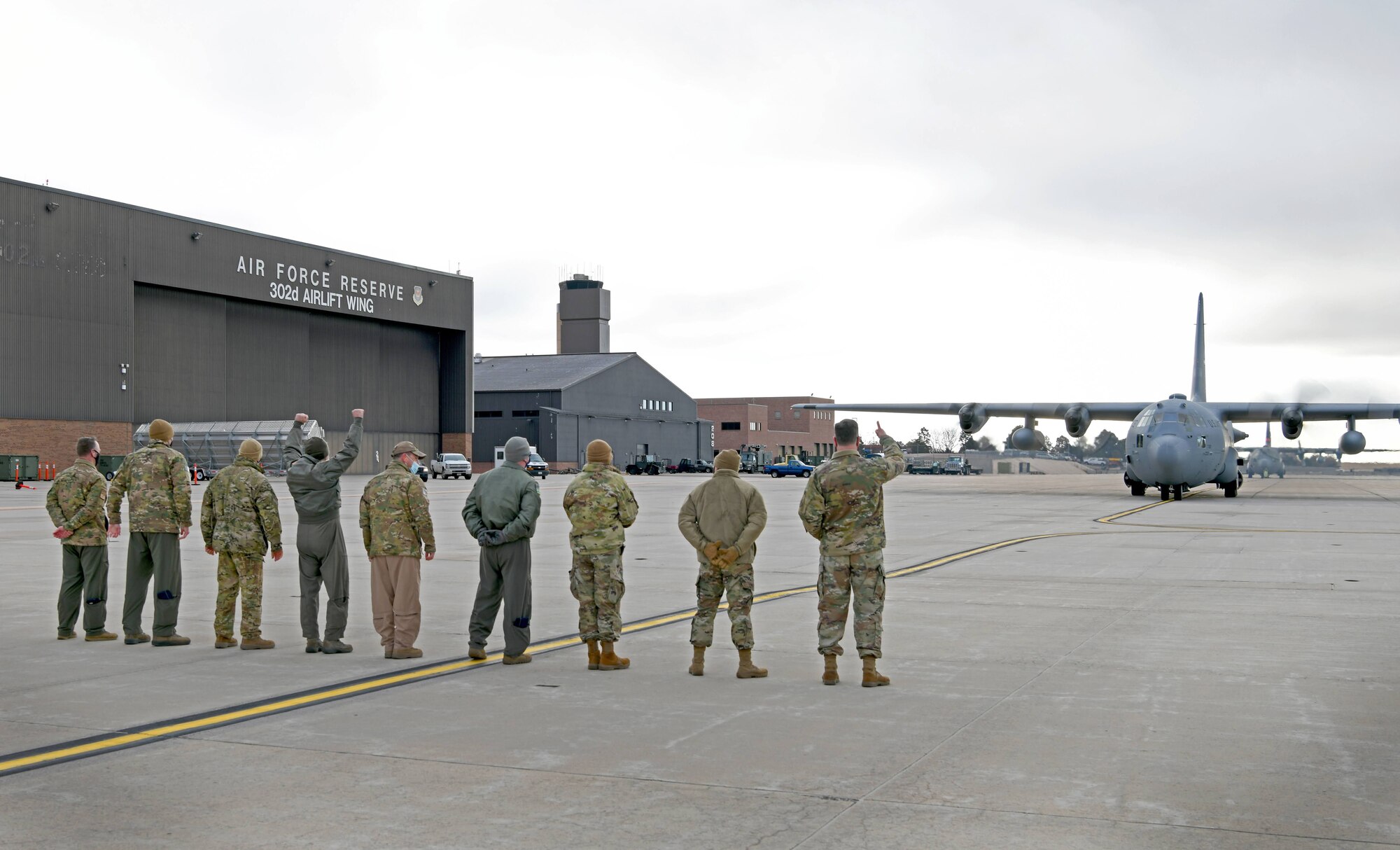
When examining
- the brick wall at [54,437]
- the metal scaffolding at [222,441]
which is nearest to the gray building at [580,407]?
the metal scaffolding at [222,441]

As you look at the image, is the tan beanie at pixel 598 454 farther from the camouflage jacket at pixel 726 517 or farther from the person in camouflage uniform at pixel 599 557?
the camouflage jacket at pixel 726 517

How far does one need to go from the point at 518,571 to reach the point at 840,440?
2774 mm

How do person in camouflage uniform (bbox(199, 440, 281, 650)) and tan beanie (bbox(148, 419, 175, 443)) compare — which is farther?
tan beanie (bbox(148, 419, 175, 443))

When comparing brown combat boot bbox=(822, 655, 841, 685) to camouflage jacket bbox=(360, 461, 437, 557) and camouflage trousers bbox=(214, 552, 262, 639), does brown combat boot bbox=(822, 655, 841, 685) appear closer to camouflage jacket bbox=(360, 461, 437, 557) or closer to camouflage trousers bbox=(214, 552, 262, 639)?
camouflage jacket bbox=(360, 461, 437, 557)

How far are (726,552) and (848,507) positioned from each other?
98 centimetres

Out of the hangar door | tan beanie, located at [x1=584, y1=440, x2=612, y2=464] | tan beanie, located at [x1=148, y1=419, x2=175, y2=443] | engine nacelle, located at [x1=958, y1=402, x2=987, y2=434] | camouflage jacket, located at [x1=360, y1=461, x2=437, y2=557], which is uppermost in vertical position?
the hangar door

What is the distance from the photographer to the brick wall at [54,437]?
54.5 meters

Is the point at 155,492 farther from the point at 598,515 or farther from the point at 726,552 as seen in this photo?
the point at 726,552

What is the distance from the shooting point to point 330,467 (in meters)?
10.2

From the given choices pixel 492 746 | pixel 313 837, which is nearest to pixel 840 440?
pixel 492 746

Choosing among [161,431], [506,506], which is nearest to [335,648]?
[506,506]

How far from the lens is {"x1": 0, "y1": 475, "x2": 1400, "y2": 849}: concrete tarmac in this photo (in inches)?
211

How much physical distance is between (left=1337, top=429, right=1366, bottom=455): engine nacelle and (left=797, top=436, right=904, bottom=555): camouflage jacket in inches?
1627

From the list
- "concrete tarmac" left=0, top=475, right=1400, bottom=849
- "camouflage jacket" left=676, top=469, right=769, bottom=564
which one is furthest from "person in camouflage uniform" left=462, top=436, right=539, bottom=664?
"camouflage jacket" left=676, top=469, right=769, bottom=564
